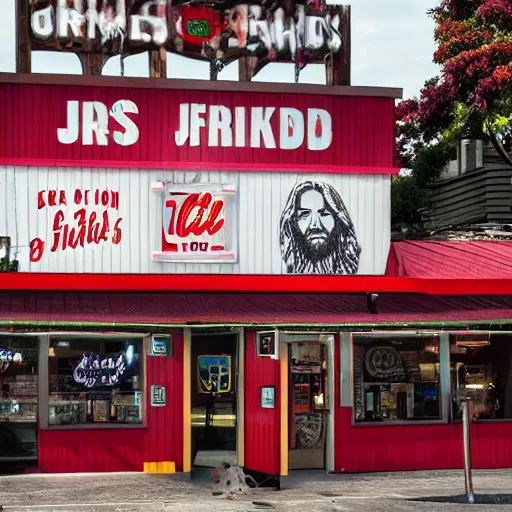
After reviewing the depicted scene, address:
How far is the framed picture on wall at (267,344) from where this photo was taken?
17.7m

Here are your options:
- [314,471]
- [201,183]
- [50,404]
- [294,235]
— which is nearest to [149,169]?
[201,183]

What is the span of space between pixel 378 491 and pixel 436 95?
37.7 feet

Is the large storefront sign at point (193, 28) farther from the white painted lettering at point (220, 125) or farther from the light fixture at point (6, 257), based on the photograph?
the light fixture at point (6, 257)

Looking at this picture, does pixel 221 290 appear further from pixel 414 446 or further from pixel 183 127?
pixel 414 446

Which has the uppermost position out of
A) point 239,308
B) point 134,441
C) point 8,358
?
point 239,308

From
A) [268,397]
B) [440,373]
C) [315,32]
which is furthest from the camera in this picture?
[315,32]

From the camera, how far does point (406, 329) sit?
1962 cm

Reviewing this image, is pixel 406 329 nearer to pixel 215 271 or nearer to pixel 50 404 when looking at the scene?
pixel 215 271

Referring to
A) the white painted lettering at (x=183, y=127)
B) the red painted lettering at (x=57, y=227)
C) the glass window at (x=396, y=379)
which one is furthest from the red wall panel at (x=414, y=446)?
the red painted lettering at (x=57, y=227)

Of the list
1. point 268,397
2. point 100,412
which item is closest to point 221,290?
point 268,397

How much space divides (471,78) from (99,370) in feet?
35.4

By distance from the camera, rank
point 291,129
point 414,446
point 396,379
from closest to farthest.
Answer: point 414,446, point 396,379, point 291,129

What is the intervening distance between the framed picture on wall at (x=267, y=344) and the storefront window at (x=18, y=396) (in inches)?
150

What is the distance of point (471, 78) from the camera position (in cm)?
2488
